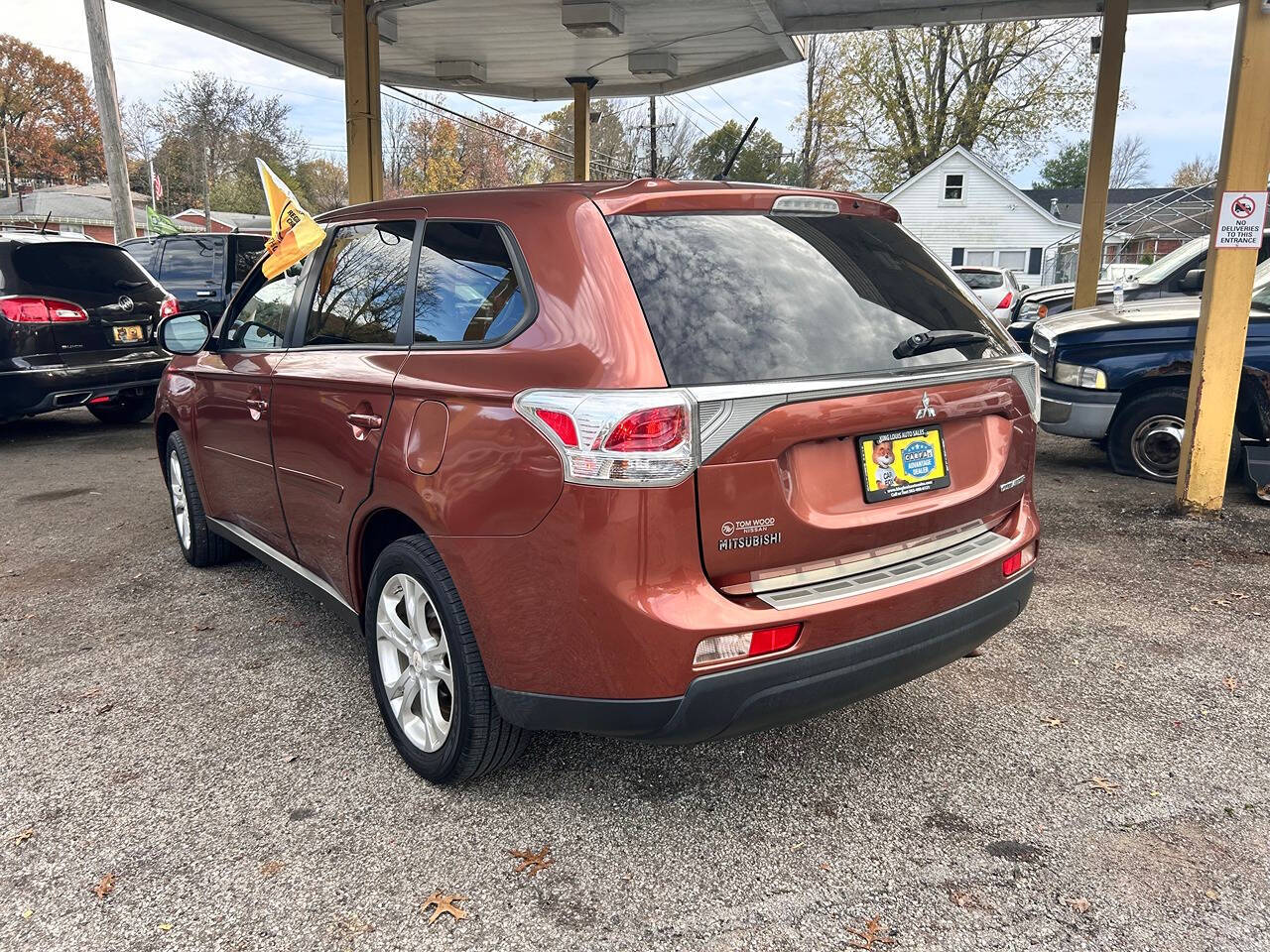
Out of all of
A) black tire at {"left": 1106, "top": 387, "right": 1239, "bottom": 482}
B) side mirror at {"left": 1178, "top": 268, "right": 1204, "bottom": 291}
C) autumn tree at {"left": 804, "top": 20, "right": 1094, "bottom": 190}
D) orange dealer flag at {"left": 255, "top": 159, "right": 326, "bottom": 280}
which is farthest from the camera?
autumn tree at {"left": 804, "top": 20, "right": 1094, "bottom": 190}

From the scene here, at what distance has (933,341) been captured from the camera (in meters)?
2.72

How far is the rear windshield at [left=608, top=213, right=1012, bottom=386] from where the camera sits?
235cm

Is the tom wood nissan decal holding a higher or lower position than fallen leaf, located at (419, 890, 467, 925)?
higher

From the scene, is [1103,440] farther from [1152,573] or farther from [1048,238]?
[1048,238]

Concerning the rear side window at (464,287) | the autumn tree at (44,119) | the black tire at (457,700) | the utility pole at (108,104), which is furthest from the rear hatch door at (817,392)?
the autumn tree at (44,119)

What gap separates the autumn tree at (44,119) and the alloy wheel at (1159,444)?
247 ft

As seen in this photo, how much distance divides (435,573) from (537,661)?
0.45 meters

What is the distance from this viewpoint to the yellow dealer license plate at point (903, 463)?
2.53m

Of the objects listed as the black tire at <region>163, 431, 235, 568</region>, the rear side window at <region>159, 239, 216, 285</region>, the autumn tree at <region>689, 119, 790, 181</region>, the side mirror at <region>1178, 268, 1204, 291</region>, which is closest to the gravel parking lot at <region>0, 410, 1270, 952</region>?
the black tire at <region>163, 431, 235, 568</region>

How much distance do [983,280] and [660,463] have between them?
19.7m

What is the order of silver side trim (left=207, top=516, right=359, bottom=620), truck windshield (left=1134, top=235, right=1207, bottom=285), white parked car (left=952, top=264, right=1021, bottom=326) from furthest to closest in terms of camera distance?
1. white parked car (left=952, top=264, right=1021, bottom=326)
2. truck windshield (left=1134, top=235, right=1207, bottom=285)
3. silver side trim (left=207, top=516, right=359, bottom=620)

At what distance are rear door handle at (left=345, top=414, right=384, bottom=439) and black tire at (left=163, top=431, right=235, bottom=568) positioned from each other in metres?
2.09

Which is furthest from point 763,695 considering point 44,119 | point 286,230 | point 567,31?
point 44,119

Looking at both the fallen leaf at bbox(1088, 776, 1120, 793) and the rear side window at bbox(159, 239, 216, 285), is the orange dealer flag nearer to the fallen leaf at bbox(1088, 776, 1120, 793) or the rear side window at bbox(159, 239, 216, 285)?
the fallen leaf at bbox(1088, 776, 1120, 793)
